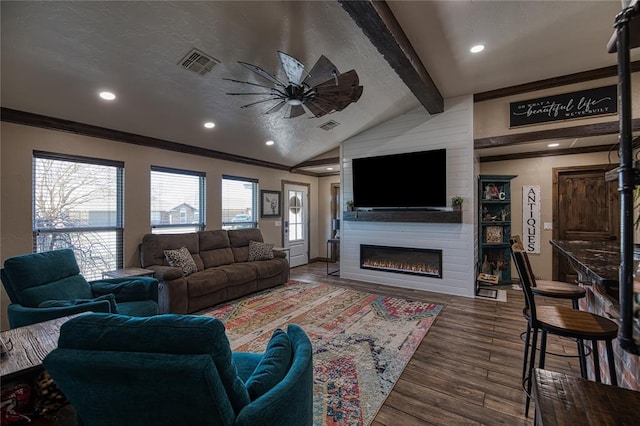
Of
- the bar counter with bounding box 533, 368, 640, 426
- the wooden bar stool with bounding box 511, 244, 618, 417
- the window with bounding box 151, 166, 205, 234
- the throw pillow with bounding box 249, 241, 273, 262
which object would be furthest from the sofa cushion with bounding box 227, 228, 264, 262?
the bar counter with bounding box 533, 368, 640, 426

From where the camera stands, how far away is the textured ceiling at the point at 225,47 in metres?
2.37

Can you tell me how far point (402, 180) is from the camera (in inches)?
201

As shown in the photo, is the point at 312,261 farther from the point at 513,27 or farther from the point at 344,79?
the point at 513,27

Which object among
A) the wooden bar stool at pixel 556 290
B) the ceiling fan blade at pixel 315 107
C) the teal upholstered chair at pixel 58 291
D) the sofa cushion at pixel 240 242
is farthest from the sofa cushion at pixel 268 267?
the wooden bar stool at pixel 556 290

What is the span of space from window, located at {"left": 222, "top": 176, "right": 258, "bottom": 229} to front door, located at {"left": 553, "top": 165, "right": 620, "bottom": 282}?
5834mm

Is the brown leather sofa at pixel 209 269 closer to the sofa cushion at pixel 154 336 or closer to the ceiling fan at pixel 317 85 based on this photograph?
Result: the ceiling fan at pixel 317 85

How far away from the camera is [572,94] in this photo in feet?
12.9

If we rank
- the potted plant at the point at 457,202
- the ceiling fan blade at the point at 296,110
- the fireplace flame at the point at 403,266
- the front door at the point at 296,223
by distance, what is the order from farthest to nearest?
the front door at the point at 296,223 → the fireplace flame at the point at 403,266 → the potted plant at the point at 457,202 → the ceiling fan blade at the point at 296,110

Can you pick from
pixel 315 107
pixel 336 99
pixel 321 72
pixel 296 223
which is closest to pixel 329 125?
pixel 315 107

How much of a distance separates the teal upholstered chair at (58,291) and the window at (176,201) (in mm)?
1650

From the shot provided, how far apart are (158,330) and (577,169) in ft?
21.6

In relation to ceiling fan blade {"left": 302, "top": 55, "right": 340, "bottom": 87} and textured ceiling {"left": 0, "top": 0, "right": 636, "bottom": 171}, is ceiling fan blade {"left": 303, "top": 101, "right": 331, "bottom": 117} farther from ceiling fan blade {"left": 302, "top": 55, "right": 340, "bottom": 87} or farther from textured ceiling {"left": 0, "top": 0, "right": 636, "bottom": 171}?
textured ceiling {"left": 0, "top": 0, "right": 636, "bottom": 171}

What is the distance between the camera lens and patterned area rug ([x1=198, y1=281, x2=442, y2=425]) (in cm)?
218

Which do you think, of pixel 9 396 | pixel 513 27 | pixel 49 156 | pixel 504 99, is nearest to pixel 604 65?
pixel 504 99
